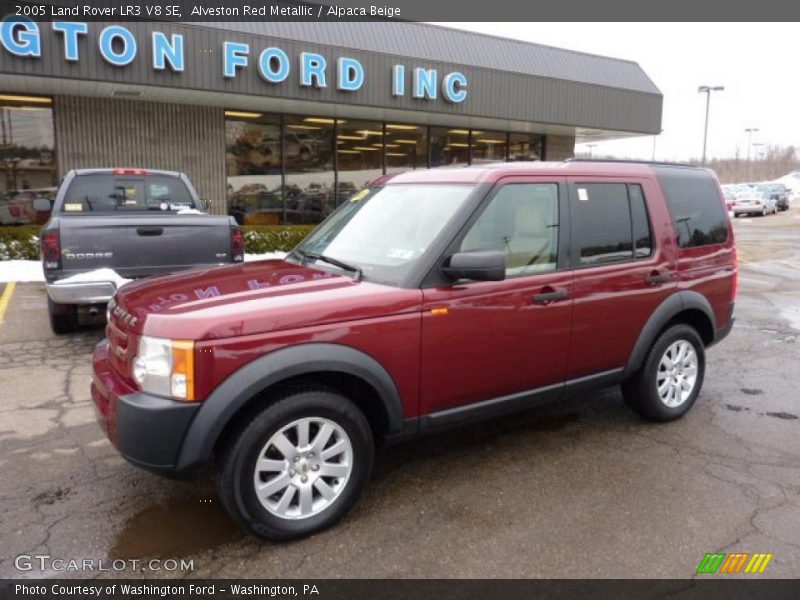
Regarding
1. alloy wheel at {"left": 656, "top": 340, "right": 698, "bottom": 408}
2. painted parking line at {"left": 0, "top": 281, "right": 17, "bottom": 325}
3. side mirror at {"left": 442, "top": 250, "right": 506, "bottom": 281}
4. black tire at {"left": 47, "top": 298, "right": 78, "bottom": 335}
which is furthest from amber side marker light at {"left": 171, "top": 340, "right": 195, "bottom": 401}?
painted parking line at {"left": 0, "top": 281, "right": 17, "bottom": 325}

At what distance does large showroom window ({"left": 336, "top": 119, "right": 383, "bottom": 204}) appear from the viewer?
54.9 ft

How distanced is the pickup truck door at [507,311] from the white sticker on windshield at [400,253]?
22cm

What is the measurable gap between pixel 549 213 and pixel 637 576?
210 cm

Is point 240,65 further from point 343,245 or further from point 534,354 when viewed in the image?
point 534,354

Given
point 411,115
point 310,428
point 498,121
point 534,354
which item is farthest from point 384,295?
point 498,121

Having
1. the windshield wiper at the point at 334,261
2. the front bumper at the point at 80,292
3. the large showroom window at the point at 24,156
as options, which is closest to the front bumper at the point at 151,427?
the windshield wiper at the point at 334,261

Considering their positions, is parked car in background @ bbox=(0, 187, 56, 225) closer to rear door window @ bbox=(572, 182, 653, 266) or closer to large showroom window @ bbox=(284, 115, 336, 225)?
large showroom window @ bbox=(284, 115, 336, 225)

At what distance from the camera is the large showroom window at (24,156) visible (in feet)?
42.2

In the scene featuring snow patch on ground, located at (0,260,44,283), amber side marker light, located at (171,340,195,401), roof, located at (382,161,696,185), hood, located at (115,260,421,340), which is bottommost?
snow patch on ground, located at (0,260,44,283)

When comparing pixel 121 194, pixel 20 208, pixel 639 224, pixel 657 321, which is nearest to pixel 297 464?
pixel 657 321

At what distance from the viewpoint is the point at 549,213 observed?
395cm

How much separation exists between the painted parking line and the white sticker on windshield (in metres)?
6.22

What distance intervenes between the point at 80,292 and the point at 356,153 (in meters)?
11.9

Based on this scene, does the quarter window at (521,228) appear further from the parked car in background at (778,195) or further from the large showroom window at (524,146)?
the parked car in background at (778,195)
